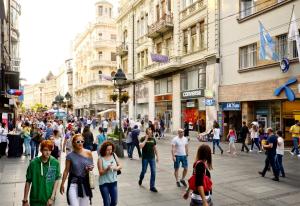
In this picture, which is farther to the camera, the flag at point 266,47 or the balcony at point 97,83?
the balcony at point 97,83

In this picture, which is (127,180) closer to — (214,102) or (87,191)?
(87,191)

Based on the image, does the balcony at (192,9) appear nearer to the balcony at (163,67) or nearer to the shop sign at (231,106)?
the balcony at (163,67)

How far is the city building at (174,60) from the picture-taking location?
2661cm

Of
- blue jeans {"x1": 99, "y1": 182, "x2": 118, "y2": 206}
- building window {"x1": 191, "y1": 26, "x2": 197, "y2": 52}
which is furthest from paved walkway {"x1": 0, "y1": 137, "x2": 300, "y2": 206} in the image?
building window {"x1": 191, "y1": 26, "x2": 197, "y2": 52}

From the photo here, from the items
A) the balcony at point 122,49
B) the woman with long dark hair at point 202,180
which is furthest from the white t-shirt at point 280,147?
the balcony at point 122,49

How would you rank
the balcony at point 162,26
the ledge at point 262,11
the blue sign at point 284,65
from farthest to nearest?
the balcony at point 162,26 → the ledge at point 262,11 → the blue sign at point 284,65

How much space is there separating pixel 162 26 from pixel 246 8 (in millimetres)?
11137

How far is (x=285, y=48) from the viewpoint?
19.9 metres

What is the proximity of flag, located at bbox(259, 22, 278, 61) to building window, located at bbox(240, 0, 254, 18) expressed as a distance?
132 inches

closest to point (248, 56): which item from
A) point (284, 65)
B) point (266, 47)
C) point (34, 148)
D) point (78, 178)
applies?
point (266, 47)

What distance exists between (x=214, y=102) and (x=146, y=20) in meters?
17.3

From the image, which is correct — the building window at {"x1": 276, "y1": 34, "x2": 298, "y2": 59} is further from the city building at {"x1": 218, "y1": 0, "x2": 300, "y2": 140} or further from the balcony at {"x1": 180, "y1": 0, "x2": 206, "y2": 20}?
the balcony at {"x1": 180, "y1": 0, "x2": 206, "y2": 20}

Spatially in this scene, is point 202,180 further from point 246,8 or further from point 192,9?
point 192,9

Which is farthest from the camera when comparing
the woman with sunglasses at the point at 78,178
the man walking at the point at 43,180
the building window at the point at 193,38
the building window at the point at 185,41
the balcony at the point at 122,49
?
the balcony at the point at 122,49
